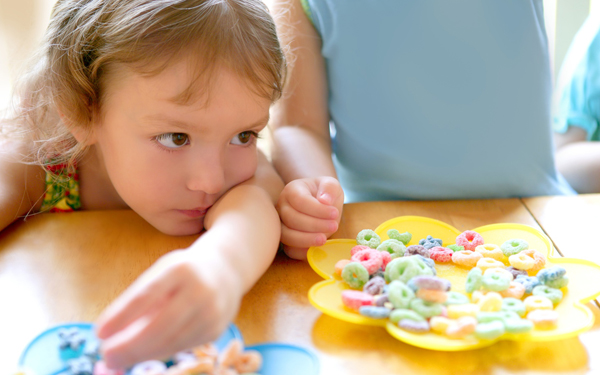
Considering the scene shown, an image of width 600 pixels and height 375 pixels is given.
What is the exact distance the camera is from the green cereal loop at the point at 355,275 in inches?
21.5

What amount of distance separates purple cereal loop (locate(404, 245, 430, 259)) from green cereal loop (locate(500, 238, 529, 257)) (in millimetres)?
91

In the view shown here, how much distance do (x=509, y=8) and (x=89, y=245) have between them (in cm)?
79

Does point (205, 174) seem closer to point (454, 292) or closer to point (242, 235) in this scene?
point (242, 235)

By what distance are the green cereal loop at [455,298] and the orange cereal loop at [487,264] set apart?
0.07m

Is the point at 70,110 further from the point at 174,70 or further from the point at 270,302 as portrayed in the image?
the point at 270,302

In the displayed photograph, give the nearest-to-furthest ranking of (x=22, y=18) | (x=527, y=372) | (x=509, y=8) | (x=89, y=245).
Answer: (x=527, y=372) → (x=89, y=245) → (x=509, y=8) → (x=22, y=18)

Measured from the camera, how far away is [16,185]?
817 millimetres

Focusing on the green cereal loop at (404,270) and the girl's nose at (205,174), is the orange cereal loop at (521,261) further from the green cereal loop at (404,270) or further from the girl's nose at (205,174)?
the girl's nose at (205,174)

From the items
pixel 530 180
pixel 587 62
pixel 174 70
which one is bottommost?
pixel 530 180

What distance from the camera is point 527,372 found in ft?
1.47

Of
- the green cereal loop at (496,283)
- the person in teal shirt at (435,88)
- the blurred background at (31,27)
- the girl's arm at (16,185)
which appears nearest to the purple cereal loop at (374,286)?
the green cereal loop at (496,283)

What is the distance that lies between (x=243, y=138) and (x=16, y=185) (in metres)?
0.38

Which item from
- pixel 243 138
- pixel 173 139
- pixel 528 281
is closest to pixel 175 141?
pixel 173 139

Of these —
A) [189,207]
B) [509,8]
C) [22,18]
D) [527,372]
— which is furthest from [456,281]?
[22,18]
